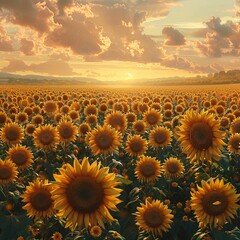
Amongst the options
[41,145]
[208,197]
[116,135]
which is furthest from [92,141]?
[208,197]

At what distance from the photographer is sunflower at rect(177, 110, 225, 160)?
7441 mm

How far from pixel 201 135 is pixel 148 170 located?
1.81 m

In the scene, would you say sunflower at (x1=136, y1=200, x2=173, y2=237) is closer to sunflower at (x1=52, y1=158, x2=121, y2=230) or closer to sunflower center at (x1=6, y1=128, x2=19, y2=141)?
sunflower at (x1=52, y1=158, x2=121, y2=230)

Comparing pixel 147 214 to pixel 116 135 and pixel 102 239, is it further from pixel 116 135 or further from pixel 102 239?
pixel 116 135

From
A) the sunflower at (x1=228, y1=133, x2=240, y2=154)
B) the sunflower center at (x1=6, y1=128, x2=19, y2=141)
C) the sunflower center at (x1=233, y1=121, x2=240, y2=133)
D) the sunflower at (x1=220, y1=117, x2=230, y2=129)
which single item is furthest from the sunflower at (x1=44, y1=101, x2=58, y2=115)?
the sunflower at (x1=228, y1=133, x2=240, y2=154)

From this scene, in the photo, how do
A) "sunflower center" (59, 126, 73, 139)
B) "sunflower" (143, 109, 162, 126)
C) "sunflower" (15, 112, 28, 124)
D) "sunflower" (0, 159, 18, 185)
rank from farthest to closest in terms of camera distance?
"sunflower" (15, 112, 28, 124), "sunflower" (143, 109, 162, 126), "sunflower center" (59, 126, 73, 139), "sunflower" (0, 159, 18, 185)

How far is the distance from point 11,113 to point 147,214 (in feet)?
41.9

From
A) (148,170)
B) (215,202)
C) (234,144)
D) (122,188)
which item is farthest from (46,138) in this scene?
(215,202)

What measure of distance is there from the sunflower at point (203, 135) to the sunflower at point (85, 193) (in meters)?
2.71

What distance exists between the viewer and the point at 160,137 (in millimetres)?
11398

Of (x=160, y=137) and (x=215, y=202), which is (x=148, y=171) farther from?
(x=215, y=202)

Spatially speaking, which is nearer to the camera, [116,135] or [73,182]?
[73,182]

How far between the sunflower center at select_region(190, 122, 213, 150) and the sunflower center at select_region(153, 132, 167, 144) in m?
3.70

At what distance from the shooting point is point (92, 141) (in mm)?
9891
